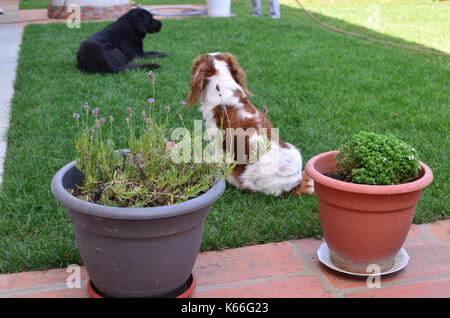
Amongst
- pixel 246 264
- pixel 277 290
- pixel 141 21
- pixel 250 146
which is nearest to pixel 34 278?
pixel 246 264

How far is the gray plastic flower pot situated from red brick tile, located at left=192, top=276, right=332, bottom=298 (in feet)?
0.92

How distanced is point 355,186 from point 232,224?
976 mm

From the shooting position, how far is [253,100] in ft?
18.2

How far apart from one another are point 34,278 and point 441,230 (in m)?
2.44

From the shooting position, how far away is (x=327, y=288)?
250 cm

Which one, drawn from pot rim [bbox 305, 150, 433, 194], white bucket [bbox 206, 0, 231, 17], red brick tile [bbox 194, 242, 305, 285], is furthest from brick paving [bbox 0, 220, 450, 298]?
white bucket [bbox 206, 0, 231, 17]

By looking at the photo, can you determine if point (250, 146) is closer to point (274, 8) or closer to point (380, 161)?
point (380, 161)

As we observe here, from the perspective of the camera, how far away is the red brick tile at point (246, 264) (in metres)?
2.59

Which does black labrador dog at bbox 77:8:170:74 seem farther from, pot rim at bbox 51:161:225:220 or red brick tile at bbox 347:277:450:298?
red brick tile at bbox 347:277:450:298

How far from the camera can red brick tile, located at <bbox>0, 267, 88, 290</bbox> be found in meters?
2.45

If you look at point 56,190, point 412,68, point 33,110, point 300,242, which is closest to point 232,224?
point 300,242

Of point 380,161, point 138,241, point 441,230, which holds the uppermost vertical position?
point 380,161

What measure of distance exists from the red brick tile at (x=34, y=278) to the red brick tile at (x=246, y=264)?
0.65 metres

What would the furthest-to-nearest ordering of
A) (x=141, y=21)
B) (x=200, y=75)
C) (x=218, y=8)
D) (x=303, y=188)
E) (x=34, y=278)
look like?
1. (x=218, y=8)
2. (x=141, y=21)
3. (x=200, y=75)
4. (x=303, y=188)
5. (x=34, y=278)
